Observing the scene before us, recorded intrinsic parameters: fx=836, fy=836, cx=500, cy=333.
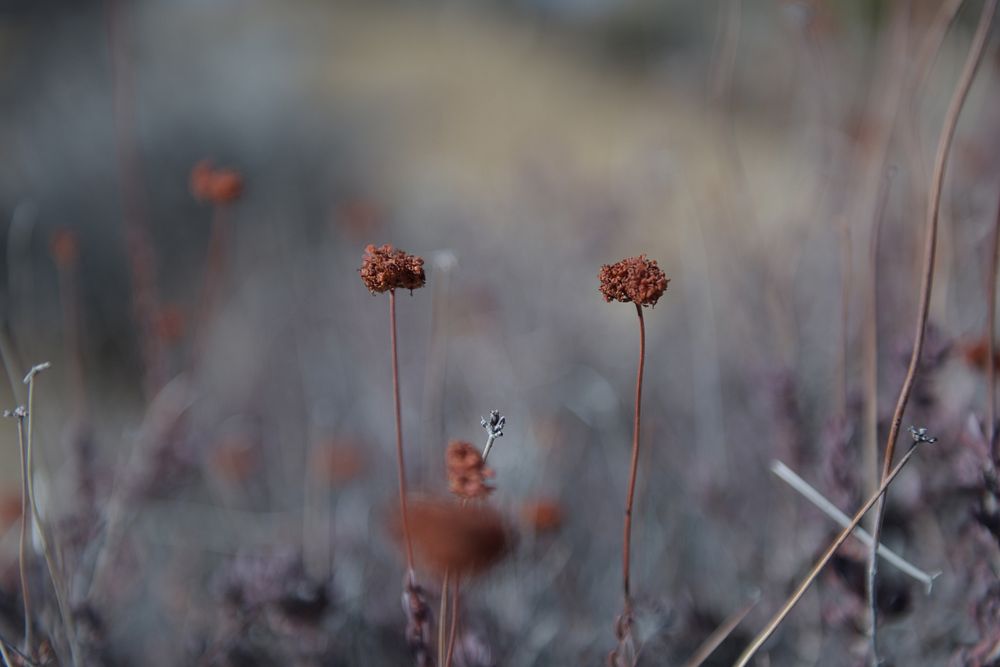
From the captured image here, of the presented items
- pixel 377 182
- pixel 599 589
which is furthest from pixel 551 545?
pixel 377 182

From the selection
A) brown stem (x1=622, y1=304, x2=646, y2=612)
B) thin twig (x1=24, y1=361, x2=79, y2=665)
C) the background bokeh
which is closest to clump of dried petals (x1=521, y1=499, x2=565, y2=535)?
the background bokeh

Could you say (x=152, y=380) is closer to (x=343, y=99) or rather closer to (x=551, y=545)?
(x=551, y=545)

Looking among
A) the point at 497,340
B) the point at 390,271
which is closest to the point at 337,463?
the point at 497,340

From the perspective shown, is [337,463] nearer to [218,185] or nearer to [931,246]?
[218,185]

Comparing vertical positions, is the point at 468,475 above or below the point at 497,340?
above

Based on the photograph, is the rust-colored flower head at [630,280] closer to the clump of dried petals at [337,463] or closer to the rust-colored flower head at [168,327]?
the clump of dried petals at [337,463]

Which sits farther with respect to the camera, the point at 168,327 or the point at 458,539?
the point at 168,327
